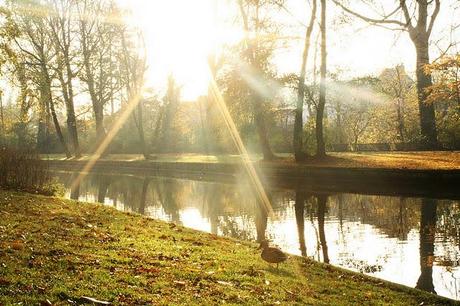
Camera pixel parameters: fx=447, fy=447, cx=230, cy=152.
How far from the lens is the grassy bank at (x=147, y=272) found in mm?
5855

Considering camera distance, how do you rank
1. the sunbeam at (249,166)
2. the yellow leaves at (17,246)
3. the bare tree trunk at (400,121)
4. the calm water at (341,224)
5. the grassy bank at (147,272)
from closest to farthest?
the grassy bank at (147,272) → the yellow leaves at (17,246) → the calm water at (341,224) → the sunbeam at (249,166) → the bare tree trunk at (400,121)

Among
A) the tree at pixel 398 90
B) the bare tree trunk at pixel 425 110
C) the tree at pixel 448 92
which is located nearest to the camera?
the tree at pixel 448 92

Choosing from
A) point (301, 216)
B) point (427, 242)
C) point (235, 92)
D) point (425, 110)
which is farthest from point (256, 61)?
point (427, 242)

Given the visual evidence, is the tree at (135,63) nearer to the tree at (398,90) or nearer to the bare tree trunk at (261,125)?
the bare tree trunk at (261,125)

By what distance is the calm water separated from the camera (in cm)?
1051

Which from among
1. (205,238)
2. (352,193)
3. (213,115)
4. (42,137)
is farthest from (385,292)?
(42,137)

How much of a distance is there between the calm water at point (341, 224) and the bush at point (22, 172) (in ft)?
15.1

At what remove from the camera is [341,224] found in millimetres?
15781

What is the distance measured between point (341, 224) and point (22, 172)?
12.0 metres

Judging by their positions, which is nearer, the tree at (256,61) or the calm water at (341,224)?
the calm water at (341,224)

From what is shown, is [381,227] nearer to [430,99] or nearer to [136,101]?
[430,99]

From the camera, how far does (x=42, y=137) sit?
66.2m

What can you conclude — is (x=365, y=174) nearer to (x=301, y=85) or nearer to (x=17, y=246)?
(x=301, y=85)

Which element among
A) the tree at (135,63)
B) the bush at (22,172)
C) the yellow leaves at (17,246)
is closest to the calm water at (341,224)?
the bush at (22,172)
